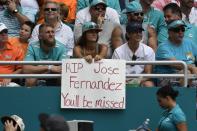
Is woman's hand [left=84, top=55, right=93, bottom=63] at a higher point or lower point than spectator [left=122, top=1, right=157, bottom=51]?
lower

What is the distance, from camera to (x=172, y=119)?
1258cm

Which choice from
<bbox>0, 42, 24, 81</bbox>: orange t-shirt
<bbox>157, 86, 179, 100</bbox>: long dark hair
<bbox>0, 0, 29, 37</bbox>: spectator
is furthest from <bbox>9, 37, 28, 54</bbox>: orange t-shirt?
<bbox>157, 86, 179, 100</bbox>: long dark hair

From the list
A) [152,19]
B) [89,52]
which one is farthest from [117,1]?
[89,52]

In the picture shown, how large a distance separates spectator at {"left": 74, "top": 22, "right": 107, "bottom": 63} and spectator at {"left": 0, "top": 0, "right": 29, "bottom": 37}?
5.99ft

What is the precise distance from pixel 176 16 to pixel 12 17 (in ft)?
9.10

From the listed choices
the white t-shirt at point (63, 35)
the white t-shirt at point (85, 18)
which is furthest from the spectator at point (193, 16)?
the white t-shirt at point (63, 35)

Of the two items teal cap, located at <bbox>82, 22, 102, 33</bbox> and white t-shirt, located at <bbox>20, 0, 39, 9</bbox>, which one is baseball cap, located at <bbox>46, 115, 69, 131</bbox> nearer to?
teal cap, located at <bbox>82, 22, 102, 33</bbox>

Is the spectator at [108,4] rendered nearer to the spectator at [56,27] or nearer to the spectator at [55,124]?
the spectator at [56,27]

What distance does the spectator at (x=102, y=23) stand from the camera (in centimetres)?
1525

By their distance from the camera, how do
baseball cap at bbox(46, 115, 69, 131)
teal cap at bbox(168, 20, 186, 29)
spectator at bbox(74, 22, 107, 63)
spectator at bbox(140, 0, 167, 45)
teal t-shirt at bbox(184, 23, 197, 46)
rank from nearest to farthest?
baseball cap at bbox(46, 115, 69, 131) < spectator at bbox(74, 22, 107, 63) < teal cap at bbox(168, 20, 186, 29) < spectator at bbox(140, 0, 167, 45) < teal t-shirt at bbox(184, 23, 197, 46)

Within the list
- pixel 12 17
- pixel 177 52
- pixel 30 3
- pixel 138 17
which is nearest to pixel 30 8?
pixel 30 3

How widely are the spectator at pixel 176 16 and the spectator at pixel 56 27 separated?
1.89 m

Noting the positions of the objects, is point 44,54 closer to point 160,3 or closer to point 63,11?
point 63,11

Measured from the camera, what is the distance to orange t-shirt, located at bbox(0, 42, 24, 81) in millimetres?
14469
